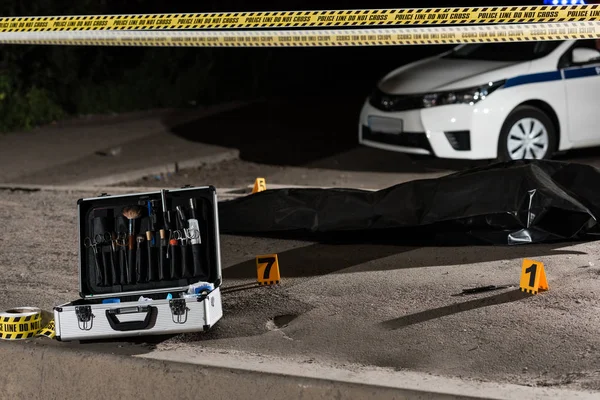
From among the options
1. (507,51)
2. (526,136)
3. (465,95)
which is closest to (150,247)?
(465,95)

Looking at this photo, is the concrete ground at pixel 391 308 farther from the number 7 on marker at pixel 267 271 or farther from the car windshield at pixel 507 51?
the car windshield at pixel 507 51

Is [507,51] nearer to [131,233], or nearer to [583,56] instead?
[583,56]

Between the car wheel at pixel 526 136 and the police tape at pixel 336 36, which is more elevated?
the police tape at pixel 336 36

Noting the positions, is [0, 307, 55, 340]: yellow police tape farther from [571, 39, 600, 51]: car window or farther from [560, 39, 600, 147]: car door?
[571, 39, 600, 51]: car window

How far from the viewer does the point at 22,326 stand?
5301 mm

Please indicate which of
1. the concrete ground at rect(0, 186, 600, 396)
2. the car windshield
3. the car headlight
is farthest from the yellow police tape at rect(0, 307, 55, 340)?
the car windshield

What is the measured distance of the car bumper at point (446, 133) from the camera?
9.52 m

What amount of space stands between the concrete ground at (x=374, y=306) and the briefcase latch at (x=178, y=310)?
156mm

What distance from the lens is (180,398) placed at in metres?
4.75

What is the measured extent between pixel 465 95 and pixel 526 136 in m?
0.72

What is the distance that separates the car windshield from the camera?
9.76m

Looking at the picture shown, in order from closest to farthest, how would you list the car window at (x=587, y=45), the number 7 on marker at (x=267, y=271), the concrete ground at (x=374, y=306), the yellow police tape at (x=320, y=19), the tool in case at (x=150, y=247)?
the concrete ground at (x=374, y=306) < the tool in case at (x=150, y=247) < the number 7 on marker at (x=267, y=271) < the yellow police tape at (x=320, y=19) < the car window at (x=587, y=45)

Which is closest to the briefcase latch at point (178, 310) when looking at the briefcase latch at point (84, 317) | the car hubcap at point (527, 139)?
the briefcase latch at point (84, 317)

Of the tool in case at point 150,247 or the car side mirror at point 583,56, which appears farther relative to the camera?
the car side mirror at point 583,56
